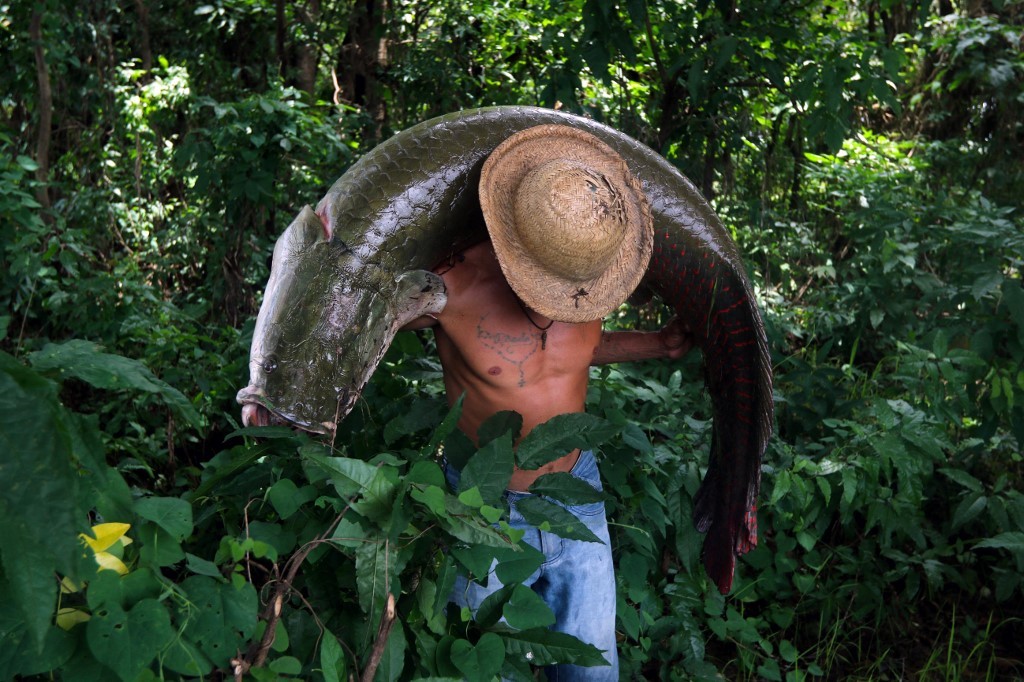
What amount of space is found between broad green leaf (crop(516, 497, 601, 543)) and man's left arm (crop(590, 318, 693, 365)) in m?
1.04

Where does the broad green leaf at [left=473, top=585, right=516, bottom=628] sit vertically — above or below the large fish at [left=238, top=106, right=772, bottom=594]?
below

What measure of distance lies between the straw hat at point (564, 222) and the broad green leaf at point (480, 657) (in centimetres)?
75

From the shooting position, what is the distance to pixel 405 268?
6.47 ft

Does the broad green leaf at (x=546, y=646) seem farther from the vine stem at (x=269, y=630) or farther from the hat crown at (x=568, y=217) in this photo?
the hat crown at (x=568, y=217)

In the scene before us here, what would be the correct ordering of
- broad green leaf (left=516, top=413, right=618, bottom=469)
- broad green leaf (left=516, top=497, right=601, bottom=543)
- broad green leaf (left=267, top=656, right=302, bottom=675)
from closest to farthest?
broad green leaf (left=267, top=656, right=302, bottom=675)
broad green leaf (left=516, top=497, right=601, bottom=543)
broad green leaf (left=516, top=413, right=618, bottom=469)

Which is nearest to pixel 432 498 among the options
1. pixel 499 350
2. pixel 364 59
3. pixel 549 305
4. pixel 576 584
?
pixel 549 305

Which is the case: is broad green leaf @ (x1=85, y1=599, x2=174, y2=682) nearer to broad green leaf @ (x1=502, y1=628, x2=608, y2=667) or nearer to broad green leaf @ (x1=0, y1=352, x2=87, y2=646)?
broad green leaf @ (x1=0, y1=352, x2=87, y2=646)

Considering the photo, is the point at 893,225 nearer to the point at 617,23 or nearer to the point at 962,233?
the point at 962,233

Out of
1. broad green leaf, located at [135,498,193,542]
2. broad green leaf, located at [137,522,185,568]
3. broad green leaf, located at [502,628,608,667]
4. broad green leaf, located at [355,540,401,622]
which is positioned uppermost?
broad green leaf, located at [135,498,193,542]

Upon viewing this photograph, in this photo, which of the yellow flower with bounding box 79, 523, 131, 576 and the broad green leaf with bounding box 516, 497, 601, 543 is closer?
the yellow flower with bounding box 79, 523, 131, 576

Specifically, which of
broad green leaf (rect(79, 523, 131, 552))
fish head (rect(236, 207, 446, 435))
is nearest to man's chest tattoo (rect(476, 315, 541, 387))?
fish head (rect(236, 207, 446, 435))

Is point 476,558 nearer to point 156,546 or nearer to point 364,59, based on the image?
point 156,546

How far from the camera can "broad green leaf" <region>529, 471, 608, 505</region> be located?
5.42 ft

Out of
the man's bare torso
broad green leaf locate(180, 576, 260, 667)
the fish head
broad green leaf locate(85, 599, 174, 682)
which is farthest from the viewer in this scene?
the man's bare torso
